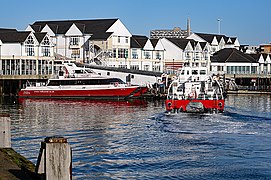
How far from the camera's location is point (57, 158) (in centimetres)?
1116

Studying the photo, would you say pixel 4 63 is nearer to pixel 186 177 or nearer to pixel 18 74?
pixel 18 74

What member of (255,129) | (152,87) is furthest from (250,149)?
(152,87)

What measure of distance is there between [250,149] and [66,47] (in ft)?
227

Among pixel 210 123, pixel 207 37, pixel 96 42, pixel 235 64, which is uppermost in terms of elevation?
pixel 207 37

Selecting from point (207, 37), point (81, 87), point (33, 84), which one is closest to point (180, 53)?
point (207, 37)

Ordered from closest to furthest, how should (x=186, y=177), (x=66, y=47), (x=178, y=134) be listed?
(x=186, y=177) → (x=178, y=134) → (x=66, y=47)

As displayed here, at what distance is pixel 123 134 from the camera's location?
31.0 m

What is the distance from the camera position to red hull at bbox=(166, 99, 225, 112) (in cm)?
4241

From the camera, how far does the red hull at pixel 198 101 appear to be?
4241cm

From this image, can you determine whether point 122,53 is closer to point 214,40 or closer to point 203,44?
point 203,44

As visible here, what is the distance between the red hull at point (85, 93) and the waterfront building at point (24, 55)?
842cm

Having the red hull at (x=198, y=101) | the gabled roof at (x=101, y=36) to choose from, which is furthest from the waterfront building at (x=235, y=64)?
the red hull at (x=198, y=101)

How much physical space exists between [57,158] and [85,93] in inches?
2241

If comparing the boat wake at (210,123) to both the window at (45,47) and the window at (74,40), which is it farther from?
the window at (74,40)
